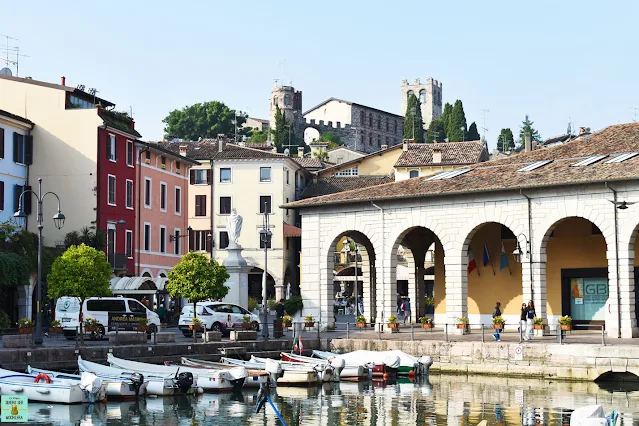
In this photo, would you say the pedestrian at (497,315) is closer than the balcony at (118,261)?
Yes

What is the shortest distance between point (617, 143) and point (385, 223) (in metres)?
10.4

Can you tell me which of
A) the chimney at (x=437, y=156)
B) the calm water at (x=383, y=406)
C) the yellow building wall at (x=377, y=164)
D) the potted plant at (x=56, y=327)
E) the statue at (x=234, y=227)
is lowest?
the calm water at (x=383, y=406)

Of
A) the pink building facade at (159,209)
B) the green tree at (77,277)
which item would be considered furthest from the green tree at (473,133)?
the green tree at (77,277)

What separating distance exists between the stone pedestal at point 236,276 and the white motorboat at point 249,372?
14.3 m

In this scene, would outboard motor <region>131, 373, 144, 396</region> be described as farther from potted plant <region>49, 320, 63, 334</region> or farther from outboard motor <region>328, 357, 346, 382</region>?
potted plant <region>49, 320, 63, 334</region>

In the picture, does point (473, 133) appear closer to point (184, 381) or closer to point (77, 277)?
point (77, 277)

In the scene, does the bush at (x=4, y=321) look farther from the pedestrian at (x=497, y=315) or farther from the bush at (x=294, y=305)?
the pedestrian at (x=497, y=315)

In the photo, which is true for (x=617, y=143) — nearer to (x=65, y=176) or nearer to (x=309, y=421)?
(x=309, y=421)

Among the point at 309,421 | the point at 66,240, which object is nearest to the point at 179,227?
the point at 66,240

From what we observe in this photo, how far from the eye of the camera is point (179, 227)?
74.8m

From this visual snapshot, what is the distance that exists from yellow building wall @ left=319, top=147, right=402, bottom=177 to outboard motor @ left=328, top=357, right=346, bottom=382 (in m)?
68.9

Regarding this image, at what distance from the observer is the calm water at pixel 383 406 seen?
97.9 ft

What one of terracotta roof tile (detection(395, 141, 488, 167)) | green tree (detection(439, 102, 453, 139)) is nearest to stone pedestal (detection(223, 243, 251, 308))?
terracotta roof tile (detection(395, 141, 488, 167))

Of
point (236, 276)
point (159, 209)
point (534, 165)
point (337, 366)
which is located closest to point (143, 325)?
point (337, 366)
